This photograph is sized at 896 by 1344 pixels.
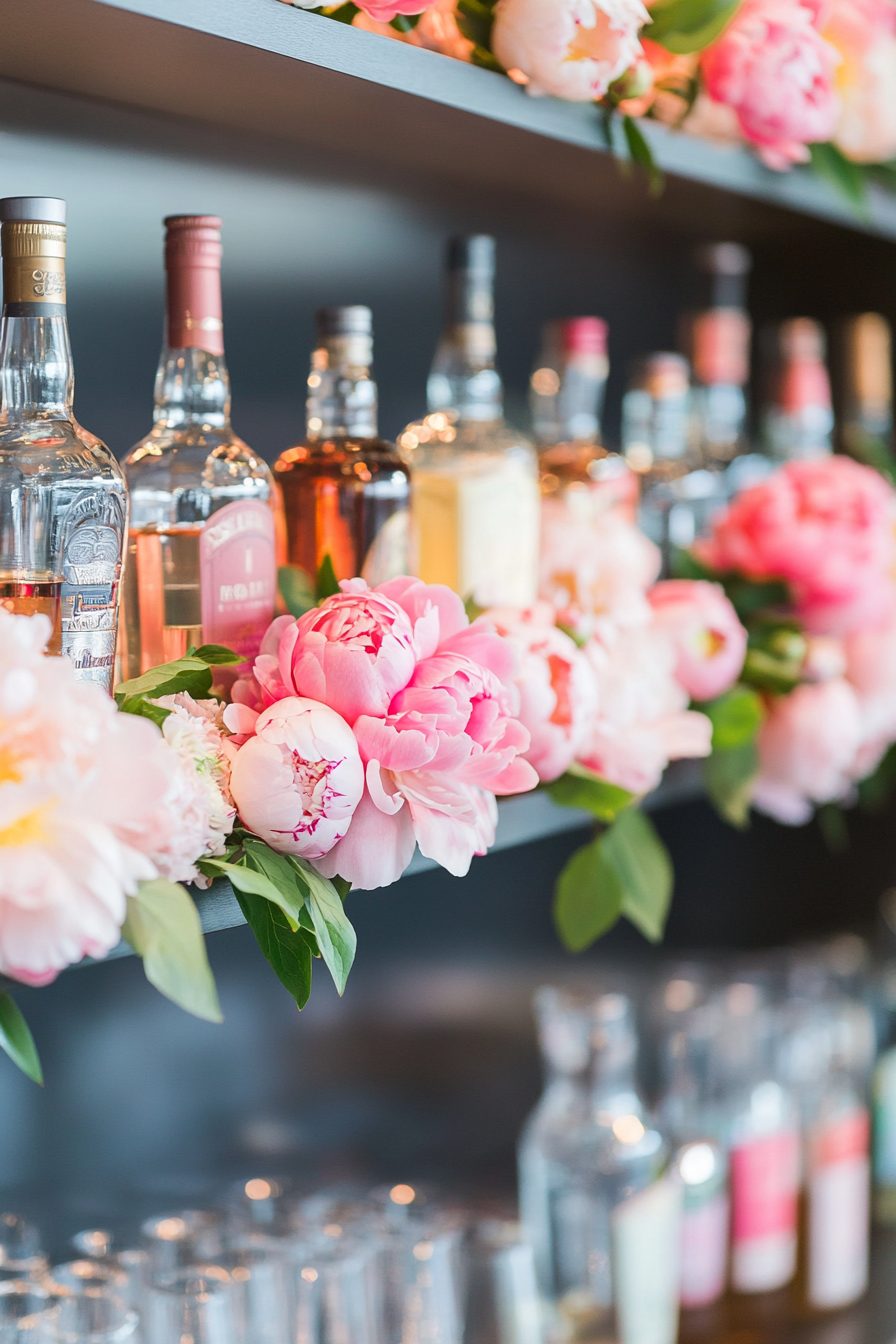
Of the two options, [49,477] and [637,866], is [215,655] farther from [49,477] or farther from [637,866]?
[637,866]

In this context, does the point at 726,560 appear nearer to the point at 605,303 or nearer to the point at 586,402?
the point at 586,402

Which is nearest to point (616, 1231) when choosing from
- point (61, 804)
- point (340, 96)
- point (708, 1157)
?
point (708, 1157)

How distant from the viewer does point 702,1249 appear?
1252 millimetres

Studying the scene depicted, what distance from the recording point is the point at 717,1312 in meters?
1.28

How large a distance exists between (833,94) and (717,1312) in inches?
43.9

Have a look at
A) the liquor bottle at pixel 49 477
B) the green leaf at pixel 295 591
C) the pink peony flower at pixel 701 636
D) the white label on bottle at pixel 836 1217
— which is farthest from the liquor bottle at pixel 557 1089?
the liquor bottle at pixel 49 477

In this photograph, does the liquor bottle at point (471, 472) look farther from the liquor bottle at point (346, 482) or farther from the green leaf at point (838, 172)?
the green leaf at point (838, 172)

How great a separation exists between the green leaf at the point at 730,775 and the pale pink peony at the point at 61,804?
63cm

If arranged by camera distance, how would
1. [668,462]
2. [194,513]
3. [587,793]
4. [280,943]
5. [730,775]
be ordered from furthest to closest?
[668,462], [730,775], [587,793], [194,513], [280,943]

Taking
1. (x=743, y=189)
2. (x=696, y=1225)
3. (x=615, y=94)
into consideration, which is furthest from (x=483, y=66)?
(x=696, y=1225)

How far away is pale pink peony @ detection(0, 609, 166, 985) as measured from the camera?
0.50 m

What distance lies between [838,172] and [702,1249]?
996mm

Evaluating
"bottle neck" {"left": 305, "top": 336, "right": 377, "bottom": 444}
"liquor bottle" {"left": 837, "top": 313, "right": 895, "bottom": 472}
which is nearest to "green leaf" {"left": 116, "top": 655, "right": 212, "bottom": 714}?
"bottle neck" {"left": 305, "top": 336, "right": 377, "bottom": 444}

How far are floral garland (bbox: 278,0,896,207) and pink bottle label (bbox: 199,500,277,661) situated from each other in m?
0.27
